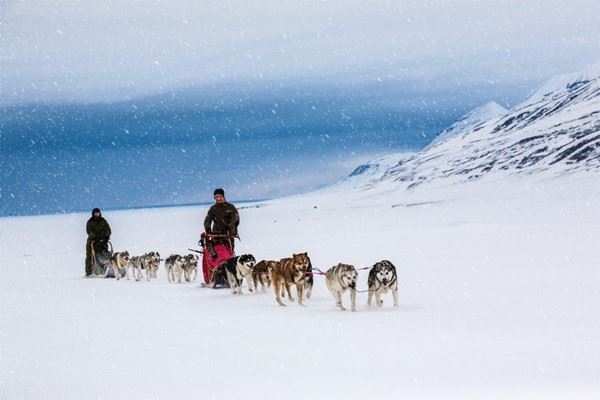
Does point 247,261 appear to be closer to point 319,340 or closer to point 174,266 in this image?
point 174,266

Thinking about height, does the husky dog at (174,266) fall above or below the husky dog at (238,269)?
above

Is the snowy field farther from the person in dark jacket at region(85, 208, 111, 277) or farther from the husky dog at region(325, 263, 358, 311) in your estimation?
the person in dark jacket at region(85, 208, 111, 277)

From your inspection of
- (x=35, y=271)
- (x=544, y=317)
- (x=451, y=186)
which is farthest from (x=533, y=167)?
(x=544, y=317)

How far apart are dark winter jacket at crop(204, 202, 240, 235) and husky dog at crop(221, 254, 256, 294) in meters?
1.42

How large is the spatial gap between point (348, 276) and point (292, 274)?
1.42 metres

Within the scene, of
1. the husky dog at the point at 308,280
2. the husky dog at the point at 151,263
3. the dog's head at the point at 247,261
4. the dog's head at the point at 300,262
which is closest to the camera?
the dog's head at the point at 300,262

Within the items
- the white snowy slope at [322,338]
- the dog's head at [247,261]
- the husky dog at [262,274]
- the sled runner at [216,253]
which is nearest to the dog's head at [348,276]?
the white snowy slope at [322,338]

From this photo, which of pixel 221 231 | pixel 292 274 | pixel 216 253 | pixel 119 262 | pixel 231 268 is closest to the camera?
pixel 292 274

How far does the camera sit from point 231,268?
1578cm

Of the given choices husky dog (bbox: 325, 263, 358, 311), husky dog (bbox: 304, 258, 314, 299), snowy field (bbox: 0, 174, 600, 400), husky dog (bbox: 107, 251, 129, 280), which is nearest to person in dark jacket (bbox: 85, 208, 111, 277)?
husky dog (bbox: 107, 251, 129, 280)

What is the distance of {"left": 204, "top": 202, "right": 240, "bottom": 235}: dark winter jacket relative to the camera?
56.4 ft

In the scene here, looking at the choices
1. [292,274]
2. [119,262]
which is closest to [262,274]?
[292,274]

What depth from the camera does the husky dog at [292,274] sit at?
13.4 m

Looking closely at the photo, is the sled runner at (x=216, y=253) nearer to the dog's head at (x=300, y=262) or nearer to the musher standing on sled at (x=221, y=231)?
the musher standing on sled at (x=221, y=231)
